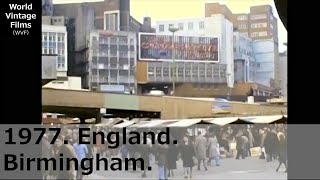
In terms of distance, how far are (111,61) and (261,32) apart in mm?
967

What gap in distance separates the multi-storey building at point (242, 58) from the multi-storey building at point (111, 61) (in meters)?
A: 0.64

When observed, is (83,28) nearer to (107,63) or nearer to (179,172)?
(107,63)

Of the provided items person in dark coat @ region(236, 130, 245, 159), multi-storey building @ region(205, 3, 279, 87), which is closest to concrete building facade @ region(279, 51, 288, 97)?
multi-storey building @ region(205, 3, 279, 87)

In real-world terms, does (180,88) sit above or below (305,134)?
above

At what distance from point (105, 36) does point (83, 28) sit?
144mm

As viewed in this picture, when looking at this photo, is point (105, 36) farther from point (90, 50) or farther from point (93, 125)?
point (93, 125)

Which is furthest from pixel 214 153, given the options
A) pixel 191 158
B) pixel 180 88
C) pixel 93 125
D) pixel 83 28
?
pixel 83 28

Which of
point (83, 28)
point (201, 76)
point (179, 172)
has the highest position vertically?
point (83, 28)

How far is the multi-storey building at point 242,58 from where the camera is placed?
4414 millimetres

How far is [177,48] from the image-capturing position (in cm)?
439

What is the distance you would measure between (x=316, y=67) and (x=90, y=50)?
138cm

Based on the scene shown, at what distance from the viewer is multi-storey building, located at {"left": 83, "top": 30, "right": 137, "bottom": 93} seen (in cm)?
434

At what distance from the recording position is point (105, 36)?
14.3 feet

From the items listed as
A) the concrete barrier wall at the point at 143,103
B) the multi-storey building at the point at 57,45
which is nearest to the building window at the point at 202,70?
the concrete barrier wall at the point at 143,103
